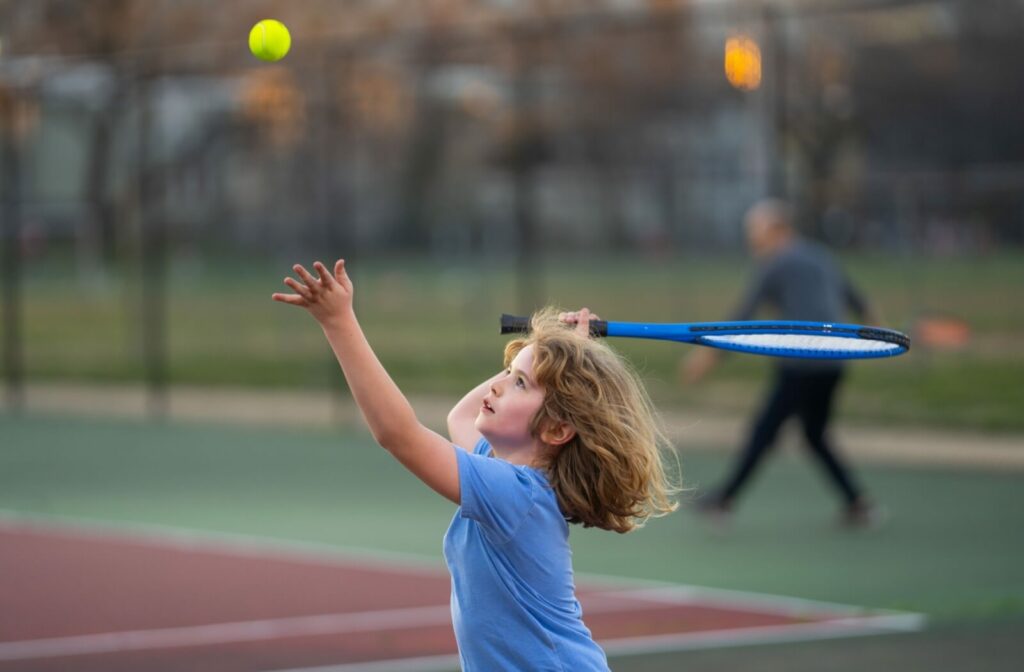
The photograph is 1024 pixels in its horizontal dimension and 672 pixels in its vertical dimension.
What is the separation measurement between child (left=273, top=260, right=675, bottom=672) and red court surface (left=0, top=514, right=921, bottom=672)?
10.3 ft

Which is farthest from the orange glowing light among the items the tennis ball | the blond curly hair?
the blond curly hair

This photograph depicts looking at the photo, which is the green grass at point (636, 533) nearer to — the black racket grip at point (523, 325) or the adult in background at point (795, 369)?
the adult in background at point (795, 369)

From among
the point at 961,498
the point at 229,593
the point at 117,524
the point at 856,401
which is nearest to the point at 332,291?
the point at 229,593

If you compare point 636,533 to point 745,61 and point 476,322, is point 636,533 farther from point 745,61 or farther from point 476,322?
point 476,322

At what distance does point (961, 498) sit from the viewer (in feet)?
34.4

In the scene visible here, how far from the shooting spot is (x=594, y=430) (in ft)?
10.8

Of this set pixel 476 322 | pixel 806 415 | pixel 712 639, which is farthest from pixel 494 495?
pixel 476 322

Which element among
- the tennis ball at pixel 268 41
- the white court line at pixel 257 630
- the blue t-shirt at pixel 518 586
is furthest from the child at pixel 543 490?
the white court line at pixel 257 630

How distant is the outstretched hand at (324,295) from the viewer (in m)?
2.96

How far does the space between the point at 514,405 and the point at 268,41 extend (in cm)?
183

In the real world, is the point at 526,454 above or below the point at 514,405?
below

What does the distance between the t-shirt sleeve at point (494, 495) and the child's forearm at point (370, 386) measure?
15 centimetres

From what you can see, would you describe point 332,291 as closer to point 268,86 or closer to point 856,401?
point 856,401

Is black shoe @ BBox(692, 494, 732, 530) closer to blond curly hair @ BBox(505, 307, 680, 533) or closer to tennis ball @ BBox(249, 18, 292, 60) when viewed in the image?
tennis ball @ BBox(249, 18, 292, 60)
